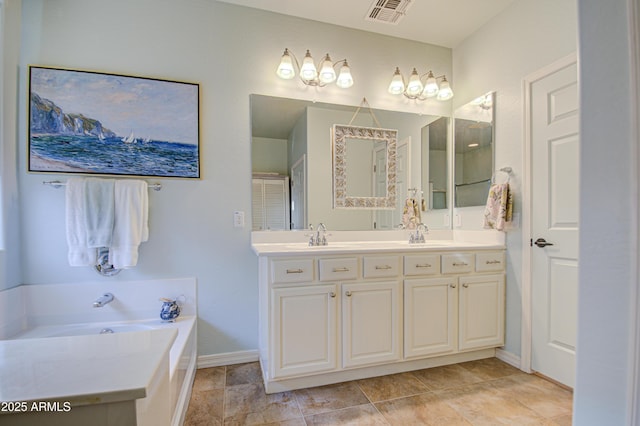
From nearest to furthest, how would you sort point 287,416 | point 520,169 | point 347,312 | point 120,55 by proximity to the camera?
point 287,416, point 347,312, point 120,55, point 520,169

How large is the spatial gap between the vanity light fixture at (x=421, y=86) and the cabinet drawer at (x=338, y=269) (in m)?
1.60

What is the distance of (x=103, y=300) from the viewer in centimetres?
187

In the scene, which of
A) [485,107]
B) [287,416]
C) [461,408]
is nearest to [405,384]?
[461,408]

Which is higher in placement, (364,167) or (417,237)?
(364,167)

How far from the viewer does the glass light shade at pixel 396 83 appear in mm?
2502

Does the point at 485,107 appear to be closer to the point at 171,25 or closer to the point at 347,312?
the point at 347,312

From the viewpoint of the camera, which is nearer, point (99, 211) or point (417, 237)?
point (99, 211)

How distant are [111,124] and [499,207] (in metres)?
2.75

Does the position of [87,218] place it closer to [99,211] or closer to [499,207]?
[99,211]

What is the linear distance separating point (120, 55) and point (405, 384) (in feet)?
9.47

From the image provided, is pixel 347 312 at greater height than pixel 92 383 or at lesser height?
lesser

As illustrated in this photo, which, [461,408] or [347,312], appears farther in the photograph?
[347,312]

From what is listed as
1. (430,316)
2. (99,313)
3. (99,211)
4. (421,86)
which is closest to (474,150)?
(421,86)

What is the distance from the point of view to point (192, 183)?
2080mm
